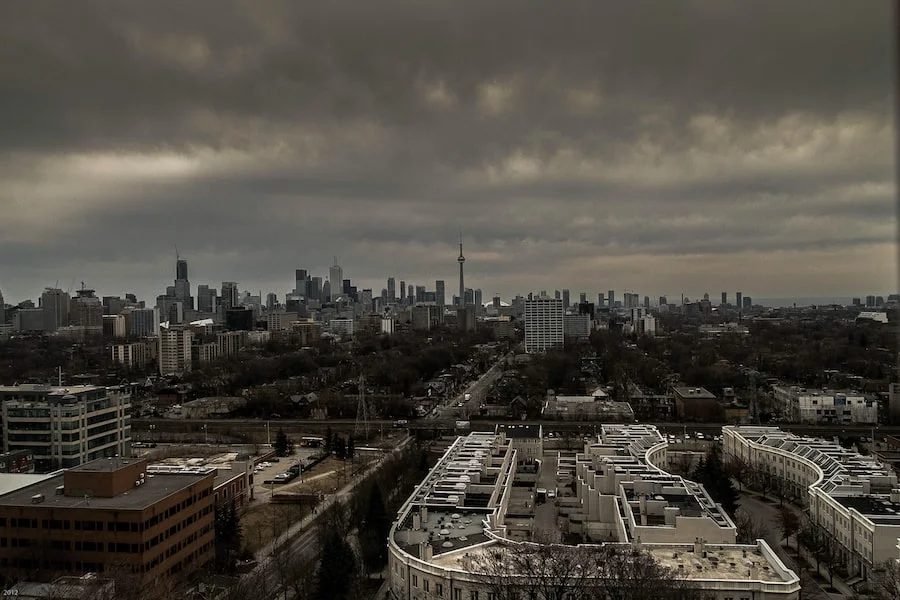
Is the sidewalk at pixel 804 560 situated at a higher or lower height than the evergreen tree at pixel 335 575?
lower

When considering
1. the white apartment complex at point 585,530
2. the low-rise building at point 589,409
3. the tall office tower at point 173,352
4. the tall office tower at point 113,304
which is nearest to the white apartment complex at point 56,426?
the white apartment complex at point 585,530

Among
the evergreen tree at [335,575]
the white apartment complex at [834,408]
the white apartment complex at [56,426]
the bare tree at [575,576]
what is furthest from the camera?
the white apartment complex at [834,408]

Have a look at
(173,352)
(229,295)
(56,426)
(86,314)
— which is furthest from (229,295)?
(56,426)

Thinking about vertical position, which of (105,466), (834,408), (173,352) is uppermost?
(105,466)

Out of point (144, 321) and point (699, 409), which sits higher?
point (144, 321)

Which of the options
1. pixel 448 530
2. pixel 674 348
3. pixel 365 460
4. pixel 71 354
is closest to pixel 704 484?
pixel 448 530

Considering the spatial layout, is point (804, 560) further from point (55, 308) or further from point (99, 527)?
point (55, 308)

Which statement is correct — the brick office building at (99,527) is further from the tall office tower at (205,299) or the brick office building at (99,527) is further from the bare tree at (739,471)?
the tall office tower at (205,299)
